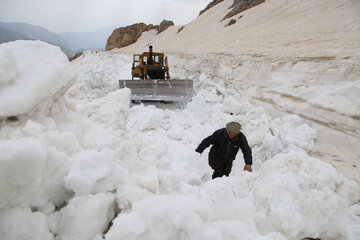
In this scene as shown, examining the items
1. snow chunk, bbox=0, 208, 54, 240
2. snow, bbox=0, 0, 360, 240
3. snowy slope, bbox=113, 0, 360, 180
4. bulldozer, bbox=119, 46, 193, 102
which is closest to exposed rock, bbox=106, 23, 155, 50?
snowy slope, bbox=113, 0, 360, 180

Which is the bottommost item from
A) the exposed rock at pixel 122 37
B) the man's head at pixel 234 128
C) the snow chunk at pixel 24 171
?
the man's head at pixel 234 128

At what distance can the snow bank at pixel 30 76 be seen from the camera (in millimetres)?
1467

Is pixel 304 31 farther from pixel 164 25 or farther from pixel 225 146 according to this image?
pixel 164 25

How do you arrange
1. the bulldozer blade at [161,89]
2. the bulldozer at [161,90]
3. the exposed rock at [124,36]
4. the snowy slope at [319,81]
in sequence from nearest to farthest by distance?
the snowy slope at [319,81] → the bulldozer at [161,90] → the bulldozer blade at [161,89] → the exposed rock at [124,36]

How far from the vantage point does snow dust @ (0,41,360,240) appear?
1.23 m

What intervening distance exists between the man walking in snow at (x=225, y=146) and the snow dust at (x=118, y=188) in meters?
1.07

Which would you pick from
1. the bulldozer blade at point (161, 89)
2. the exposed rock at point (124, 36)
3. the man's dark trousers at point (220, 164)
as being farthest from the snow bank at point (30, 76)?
the exposed rock at point (124, 36)

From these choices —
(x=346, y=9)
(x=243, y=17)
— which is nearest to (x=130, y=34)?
(x=243, y=17)

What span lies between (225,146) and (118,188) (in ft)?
6.91

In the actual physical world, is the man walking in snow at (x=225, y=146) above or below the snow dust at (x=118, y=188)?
below

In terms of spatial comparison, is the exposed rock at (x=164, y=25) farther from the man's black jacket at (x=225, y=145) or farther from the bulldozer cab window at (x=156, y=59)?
the man's black jacket at (x=225, y=145)

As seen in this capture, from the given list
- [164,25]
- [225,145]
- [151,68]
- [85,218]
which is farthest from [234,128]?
[164,25]

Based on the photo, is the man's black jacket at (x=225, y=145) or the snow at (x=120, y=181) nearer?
the snow at (x=120, y=181)

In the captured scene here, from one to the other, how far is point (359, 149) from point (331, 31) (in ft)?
25.8
